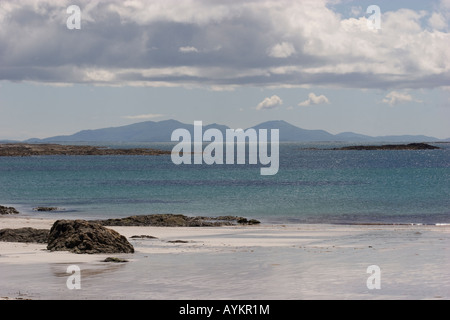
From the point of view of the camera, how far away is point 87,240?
26.8 m

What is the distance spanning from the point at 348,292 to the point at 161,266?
25.0ft

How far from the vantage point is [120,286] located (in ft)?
63.4

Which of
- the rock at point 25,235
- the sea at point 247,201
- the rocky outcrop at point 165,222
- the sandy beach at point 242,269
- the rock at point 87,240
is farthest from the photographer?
the sea at point 247,201

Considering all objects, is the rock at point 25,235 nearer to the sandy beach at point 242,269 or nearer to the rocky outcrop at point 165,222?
the sandy beach at point 242,269

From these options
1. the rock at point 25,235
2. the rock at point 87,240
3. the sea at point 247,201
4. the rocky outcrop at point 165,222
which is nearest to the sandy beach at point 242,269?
the rock at point 87,240

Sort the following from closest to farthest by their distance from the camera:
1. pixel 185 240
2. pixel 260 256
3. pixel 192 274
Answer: pixel 192 274
pixel 260 256
pixel 185 240

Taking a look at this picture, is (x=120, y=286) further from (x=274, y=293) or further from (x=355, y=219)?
(x=355, y=219)

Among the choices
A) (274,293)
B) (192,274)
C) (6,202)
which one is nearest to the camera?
(274,293)

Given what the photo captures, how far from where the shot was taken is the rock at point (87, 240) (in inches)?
1046

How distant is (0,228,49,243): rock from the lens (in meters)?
30.5

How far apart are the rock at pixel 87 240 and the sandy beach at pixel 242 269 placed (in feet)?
1.98

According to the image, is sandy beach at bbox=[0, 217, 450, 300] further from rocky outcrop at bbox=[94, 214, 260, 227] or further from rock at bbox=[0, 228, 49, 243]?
rocky outcrop at bbox=[94, 214, 260, 227]

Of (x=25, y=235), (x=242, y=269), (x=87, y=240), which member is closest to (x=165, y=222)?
(x=25, y=235)
